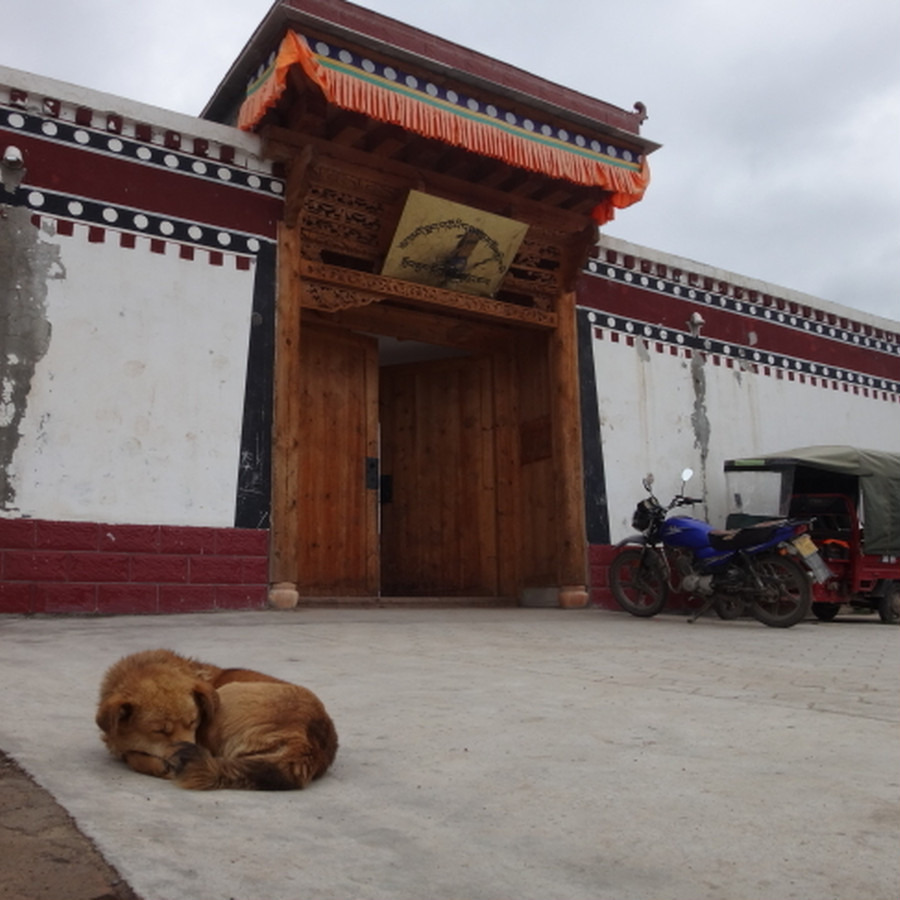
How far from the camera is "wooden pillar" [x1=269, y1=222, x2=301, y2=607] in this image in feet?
23.8

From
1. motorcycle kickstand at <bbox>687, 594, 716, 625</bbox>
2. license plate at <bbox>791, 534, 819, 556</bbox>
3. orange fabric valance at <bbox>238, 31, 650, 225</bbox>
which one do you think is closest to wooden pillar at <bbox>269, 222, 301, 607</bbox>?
orange fabric valance at <bbox>238, 31, 650, 225</bbox>

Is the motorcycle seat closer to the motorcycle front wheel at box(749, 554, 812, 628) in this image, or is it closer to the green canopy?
the motorcycle front wheel at box(749, 554, 812, 628)

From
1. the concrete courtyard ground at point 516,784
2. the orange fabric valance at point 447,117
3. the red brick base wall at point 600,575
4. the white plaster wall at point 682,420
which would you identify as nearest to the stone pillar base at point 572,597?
the red brick base wall at point 600,575

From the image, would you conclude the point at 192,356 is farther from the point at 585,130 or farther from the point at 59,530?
the point at 585,130

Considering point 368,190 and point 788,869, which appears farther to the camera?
point 368,190

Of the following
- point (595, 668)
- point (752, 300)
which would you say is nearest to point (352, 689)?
point (595, 668)

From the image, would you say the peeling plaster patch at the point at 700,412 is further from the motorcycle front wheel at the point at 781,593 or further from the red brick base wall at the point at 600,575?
the motorcycle front wheel at the point at 781,593

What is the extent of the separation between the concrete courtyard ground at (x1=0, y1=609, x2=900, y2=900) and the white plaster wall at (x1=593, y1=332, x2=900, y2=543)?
4.72m

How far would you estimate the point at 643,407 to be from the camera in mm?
9938

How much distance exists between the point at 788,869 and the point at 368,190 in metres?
7.19

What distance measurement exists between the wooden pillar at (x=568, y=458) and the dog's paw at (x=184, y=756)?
22.5 feet

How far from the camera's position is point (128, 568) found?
6.62 metres

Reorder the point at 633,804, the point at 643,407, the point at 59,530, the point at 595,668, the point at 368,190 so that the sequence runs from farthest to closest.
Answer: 1. the point at 643,407
2. the point at 368,190
3. the point at 59,530
4. the point at 595,668
5. the point at 633,804

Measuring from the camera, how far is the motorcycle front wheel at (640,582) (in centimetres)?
809
